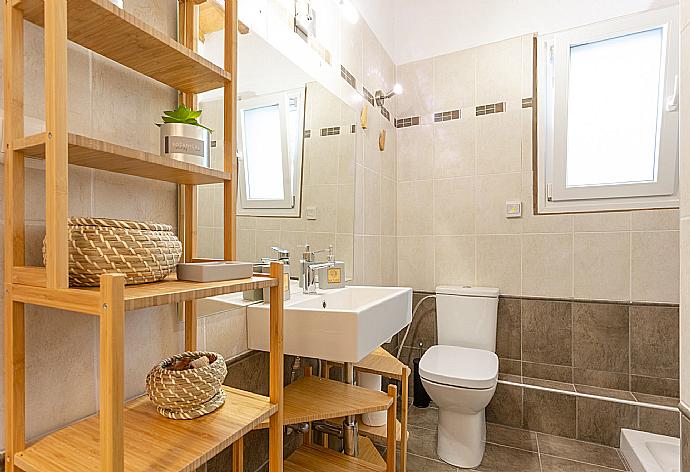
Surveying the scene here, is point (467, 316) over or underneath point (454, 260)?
underneath

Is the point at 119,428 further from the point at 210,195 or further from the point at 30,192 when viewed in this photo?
the point at 210,195

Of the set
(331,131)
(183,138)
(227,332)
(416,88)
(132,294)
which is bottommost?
(227,332)

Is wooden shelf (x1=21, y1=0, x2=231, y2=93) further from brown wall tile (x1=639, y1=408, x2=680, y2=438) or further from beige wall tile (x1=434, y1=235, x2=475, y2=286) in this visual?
brown wall tile (x1=639, y1=408, x2=680, y2=438)

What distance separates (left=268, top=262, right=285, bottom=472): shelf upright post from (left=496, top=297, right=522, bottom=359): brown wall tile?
191cm

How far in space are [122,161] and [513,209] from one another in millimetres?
2269

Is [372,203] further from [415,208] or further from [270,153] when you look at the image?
[270,153]

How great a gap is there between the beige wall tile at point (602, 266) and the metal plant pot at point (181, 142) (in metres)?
2.22

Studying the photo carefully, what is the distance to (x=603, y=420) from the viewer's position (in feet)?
7.16

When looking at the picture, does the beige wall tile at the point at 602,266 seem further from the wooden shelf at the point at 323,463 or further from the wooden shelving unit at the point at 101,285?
the wooden shelving unit at the point at 101,285

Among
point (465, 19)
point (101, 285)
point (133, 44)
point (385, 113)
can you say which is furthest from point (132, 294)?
point (465, 19)

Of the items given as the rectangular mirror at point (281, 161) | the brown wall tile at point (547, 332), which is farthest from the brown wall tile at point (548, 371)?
the rectangular mirror at point (281, 161)

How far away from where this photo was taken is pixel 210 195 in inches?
47.8

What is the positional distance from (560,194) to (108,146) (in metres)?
2.42

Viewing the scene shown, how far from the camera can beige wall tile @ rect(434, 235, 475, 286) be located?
263cm
